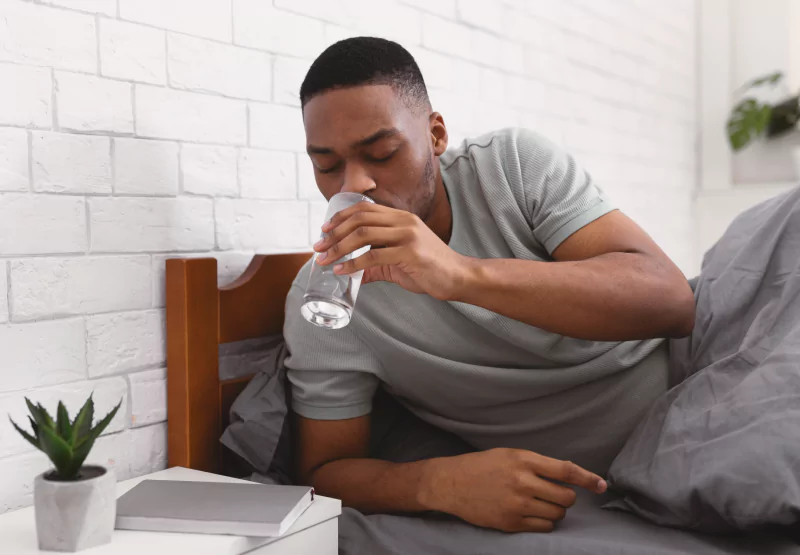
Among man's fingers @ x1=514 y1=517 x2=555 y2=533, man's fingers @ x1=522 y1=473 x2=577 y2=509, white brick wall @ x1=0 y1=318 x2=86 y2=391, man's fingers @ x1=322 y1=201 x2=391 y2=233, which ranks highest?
man's fingers @ x1=322 y1=201 x2=391 y2=233

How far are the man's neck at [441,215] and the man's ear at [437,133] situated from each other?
5 cm

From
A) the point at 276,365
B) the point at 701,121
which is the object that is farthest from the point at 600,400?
the point at 701,121

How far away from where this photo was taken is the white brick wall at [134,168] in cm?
111

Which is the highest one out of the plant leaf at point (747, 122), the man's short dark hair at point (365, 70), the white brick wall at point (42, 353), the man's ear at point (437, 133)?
the plant leaf at point (747, 122)

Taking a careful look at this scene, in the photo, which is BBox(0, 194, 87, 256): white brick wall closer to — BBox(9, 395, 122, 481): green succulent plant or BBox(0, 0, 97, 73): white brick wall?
BBox(0, 0, 97, 73): white brick wall

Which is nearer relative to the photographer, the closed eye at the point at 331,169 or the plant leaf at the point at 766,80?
the closed eye at the point at 331,169

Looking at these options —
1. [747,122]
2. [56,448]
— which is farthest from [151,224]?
[747,122]

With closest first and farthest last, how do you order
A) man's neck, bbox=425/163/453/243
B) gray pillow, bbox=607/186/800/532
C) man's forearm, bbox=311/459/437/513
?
gray pillow, bbox=607/186/800/532 → man's forearm, bbox=311/459/437/513 → man's neck, bbox=425/163/453/243

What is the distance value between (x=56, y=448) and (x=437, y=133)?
2.61ft

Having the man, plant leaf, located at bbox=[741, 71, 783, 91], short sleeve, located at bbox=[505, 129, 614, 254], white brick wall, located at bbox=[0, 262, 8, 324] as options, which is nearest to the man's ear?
the man

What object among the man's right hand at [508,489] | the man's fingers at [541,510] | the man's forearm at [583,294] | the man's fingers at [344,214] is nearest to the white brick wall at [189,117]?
the man's fingers at [344,214]

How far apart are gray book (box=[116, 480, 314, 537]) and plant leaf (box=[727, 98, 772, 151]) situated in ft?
9.72

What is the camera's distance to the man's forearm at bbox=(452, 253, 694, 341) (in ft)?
3.68

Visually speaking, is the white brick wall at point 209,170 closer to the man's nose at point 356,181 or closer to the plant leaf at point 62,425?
the man's nose at point 356,181
